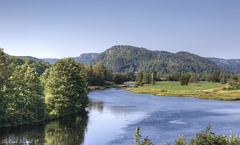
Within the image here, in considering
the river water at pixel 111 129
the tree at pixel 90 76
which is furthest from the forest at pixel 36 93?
the tree at pixel 90 76

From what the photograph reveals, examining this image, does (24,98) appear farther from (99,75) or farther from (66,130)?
(99,75)

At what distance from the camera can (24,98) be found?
1676 inches

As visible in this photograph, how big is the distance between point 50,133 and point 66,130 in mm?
3359

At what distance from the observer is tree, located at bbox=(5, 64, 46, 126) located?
134 ft

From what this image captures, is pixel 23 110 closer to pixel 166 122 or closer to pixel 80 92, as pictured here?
pixel 80 92

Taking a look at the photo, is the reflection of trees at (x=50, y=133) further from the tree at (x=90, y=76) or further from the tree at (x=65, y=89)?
the tree at (x=90, y=76)

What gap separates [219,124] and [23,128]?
38.7 meters

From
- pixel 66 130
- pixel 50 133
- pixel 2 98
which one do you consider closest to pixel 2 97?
pixel 2 98

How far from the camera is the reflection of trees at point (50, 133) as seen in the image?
34.4 m

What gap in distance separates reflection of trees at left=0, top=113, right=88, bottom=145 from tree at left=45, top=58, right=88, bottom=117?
20.3 ft

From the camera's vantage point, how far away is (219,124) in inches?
1868

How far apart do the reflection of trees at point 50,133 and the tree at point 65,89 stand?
6174 millimetres

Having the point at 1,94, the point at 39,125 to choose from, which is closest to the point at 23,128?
the point at 39,125

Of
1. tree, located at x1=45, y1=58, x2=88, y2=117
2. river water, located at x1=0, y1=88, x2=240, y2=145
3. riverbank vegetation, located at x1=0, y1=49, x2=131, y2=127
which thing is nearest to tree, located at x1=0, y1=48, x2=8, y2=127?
riverbank vegetation, located at x1=0, y1=49, x2=131, y2=127
